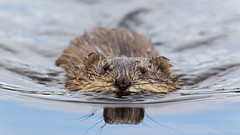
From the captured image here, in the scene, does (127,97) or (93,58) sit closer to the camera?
(127,97)

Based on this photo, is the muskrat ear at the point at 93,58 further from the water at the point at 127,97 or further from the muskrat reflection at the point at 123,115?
the muskrat reflection at the point at 123,115

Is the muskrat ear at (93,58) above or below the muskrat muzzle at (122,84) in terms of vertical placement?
above

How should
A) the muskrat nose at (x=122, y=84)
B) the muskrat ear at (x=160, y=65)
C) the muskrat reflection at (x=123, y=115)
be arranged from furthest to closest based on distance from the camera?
the muskrat ear at (x=160, y=65), the muskrat nose at (x=122, y=84), the muskrat reflection at (x=123, y=115)

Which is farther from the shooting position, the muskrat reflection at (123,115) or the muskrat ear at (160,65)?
the muskrat ear at (160,65)

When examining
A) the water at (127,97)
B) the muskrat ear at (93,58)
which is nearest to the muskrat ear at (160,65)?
the water at (127,97)

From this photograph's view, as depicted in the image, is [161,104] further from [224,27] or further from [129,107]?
[224,27]

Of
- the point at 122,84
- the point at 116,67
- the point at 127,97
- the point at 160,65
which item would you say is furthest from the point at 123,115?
the point at 160,65

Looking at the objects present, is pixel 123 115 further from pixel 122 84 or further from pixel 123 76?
pixel 123 76
